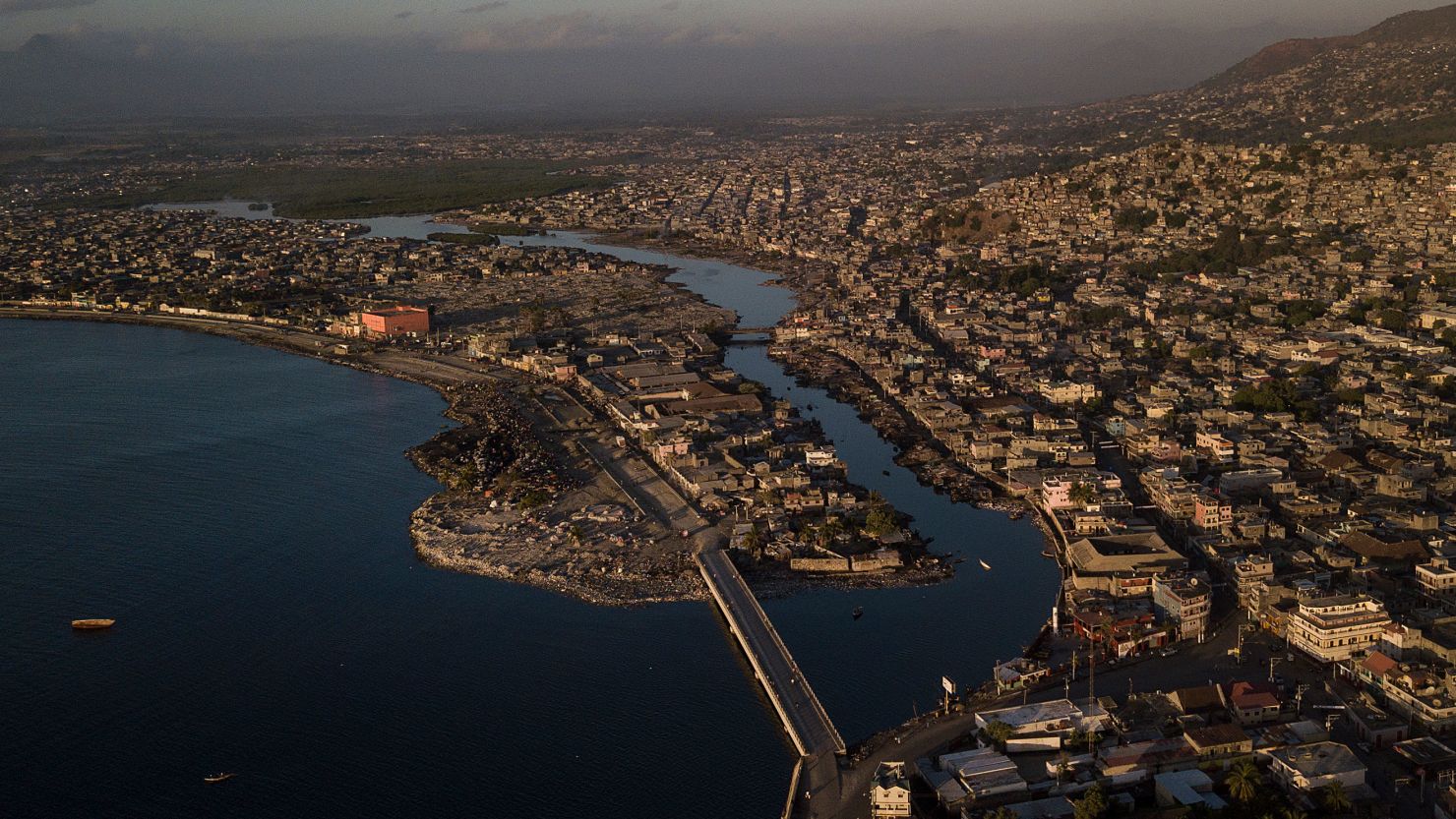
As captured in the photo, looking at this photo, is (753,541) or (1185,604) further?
(753,541)

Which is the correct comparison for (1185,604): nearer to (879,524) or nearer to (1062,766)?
(1062,766)

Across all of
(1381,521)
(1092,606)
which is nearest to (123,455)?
(1092,606)

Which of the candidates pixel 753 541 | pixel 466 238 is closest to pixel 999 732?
pixel 753 541

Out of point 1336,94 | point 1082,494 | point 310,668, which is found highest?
point 1336,94

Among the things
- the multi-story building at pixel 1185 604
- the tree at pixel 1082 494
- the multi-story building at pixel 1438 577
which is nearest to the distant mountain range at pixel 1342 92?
the tree at pixel 1082 494

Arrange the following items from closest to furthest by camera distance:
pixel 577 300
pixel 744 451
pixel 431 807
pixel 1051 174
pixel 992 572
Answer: pixel 431 807 < pixel 992 572 < pixel 744 451 < pixel 577 300 < pixel 1051 174

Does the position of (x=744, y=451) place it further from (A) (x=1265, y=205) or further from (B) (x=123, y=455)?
(A) (x=1265, y=205)

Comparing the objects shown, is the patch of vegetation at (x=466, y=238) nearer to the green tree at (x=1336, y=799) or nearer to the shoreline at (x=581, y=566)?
the shoreline at (x=581, y=566)

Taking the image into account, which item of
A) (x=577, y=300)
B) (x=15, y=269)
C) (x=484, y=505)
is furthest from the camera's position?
(x=15, y=269)
